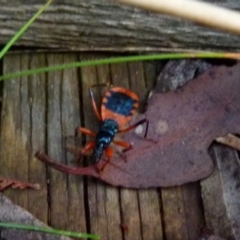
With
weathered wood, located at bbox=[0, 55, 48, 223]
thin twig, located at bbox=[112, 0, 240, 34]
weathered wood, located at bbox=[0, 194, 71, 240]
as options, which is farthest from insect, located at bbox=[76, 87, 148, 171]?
thin twig, located at bbox=[112, 0, 240, 34]

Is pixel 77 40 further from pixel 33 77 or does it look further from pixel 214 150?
pixel 214 150

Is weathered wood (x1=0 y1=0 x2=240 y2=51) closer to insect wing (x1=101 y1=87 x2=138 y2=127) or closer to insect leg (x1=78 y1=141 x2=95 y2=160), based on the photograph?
insect wing (x1=101 y1=87 x2=138 y2=127)

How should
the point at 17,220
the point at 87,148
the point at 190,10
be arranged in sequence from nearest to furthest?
the point at 190,10
the point at 17,220
the point at 87,148

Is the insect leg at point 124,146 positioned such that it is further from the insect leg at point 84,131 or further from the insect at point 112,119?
the insect leg at point 84,131

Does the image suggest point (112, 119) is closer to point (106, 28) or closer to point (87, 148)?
point (87, 148)

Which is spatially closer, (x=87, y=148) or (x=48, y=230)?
(x=48, y=230)

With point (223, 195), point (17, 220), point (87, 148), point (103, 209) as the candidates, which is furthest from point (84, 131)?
point (223, 195)

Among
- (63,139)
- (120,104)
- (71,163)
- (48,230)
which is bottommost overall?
(48,230)
